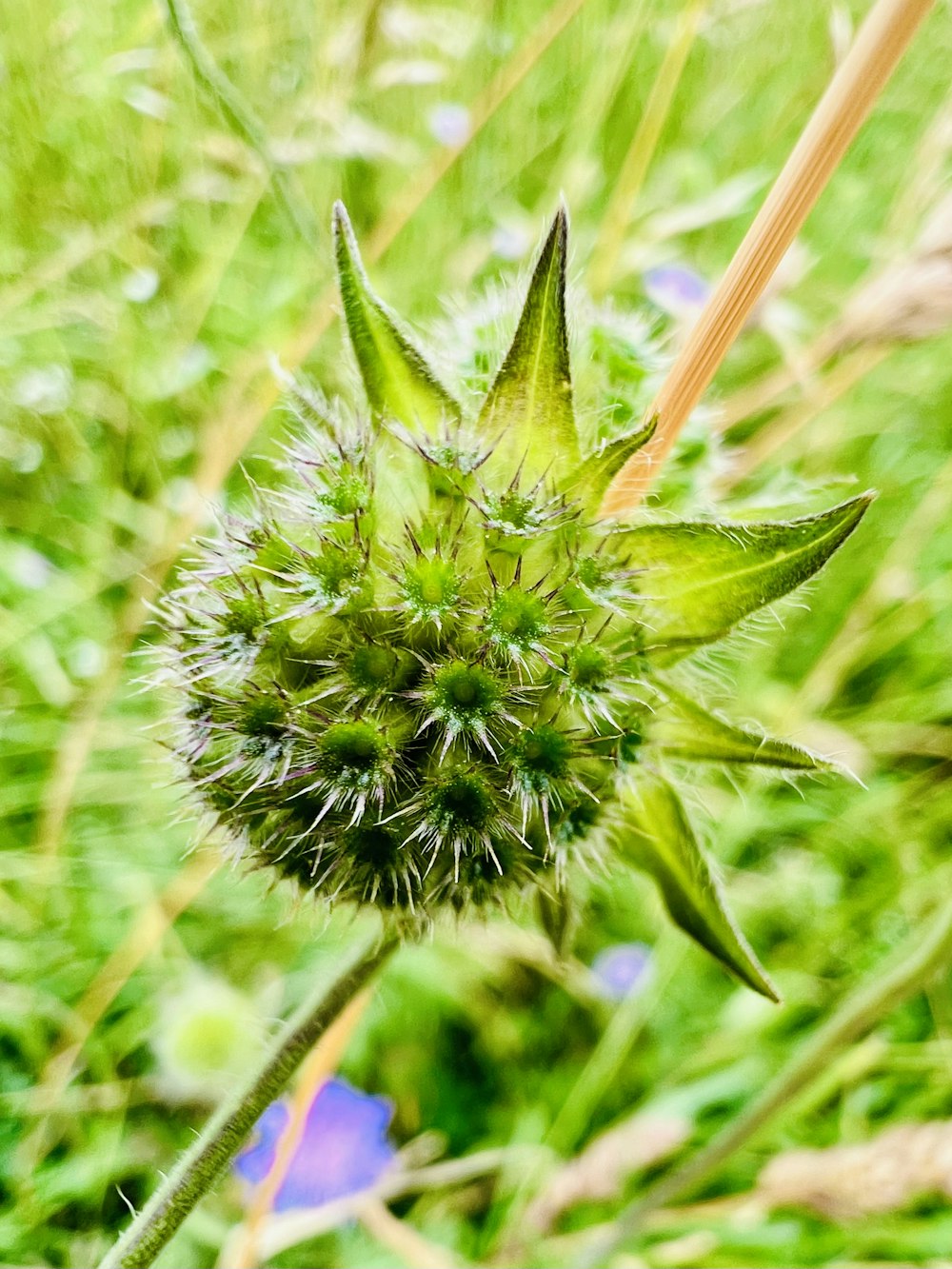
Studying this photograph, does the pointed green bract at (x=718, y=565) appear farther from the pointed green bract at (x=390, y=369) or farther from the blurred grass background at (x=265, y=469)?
the blurred grass background at (x=265, y=469)

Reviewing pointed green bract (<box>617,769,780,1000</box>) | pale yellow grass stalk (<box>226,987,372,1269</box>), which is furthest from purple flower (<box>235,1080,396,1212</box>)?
pointed green bract (<box>617,769,780,1000</box>)

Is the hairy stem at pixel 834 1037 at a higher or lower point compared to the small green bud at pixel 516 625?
lower

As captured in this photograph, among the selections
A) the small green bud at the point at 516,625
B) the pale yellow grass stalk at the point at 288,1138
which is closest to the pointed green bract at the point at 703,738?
the small green bud at the point at 516,625

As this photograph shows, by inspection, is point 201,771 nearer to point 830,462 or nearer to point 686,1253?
point 686,1253

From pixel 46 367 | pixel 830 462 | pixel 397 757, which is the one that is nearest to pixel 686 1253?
pixel 397 757

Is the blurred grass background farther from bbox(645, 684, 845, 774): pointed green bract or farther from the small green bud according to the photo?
the small green bud

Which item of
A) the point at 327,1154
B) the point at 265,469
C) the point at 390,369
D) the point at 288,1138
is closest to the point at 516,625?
the point at 390,369
